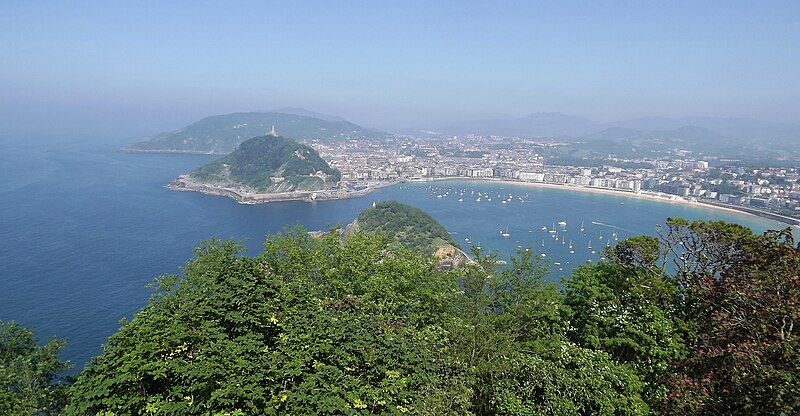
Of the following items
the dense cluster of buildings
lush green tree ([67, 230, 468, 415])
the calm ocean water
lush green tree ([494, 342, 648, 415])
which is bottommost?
the calm ocean water

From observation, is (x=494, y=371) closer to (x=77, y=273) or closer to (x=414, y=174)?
(x=77, y=273)

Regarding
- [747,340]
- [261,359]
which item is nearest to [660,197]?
[747,340]

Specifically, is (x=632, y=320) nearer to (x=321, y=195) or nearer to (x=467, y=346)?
(x=467, y=346)

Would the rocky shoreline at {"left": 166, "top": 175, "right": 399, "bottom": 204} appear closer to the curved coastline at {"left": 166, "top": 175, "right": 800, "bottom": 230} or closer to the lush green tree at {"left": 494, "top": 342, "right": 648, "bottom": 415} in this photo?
the curved coastline at {"left": 166, "top": 175, "right": 800, "bottom": 230}

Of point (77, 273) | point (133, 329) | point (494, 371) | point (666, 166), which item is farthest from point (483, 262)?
point (666, 166)

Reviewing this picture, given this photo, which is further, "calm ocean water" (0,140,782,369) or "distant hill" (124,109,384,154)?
"distant hill" (124,109,384,154)

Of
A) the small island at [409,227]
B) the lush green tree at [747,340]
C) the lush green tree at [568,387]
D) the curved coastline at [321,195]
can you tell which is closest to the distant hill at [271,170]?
the curved coastline at [321,195]

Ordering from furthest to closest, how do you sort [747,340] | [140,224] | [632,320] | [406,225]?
[140,224] < [406,225] < [632,320] < [747,340]

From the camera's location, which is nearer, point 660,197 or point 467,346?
point 467,346

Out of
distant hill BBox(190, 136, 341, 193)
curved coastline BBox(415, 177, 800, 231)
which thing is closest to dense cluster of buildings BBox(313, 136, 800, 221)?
curved coastline BBox(415, 177, 800, 231)

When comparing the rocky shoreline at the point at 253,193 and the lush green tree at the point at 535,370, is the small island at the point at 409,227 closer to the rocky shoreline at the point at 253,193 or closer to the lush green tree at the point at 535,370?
the rocky shoreline at the point at 253,193
